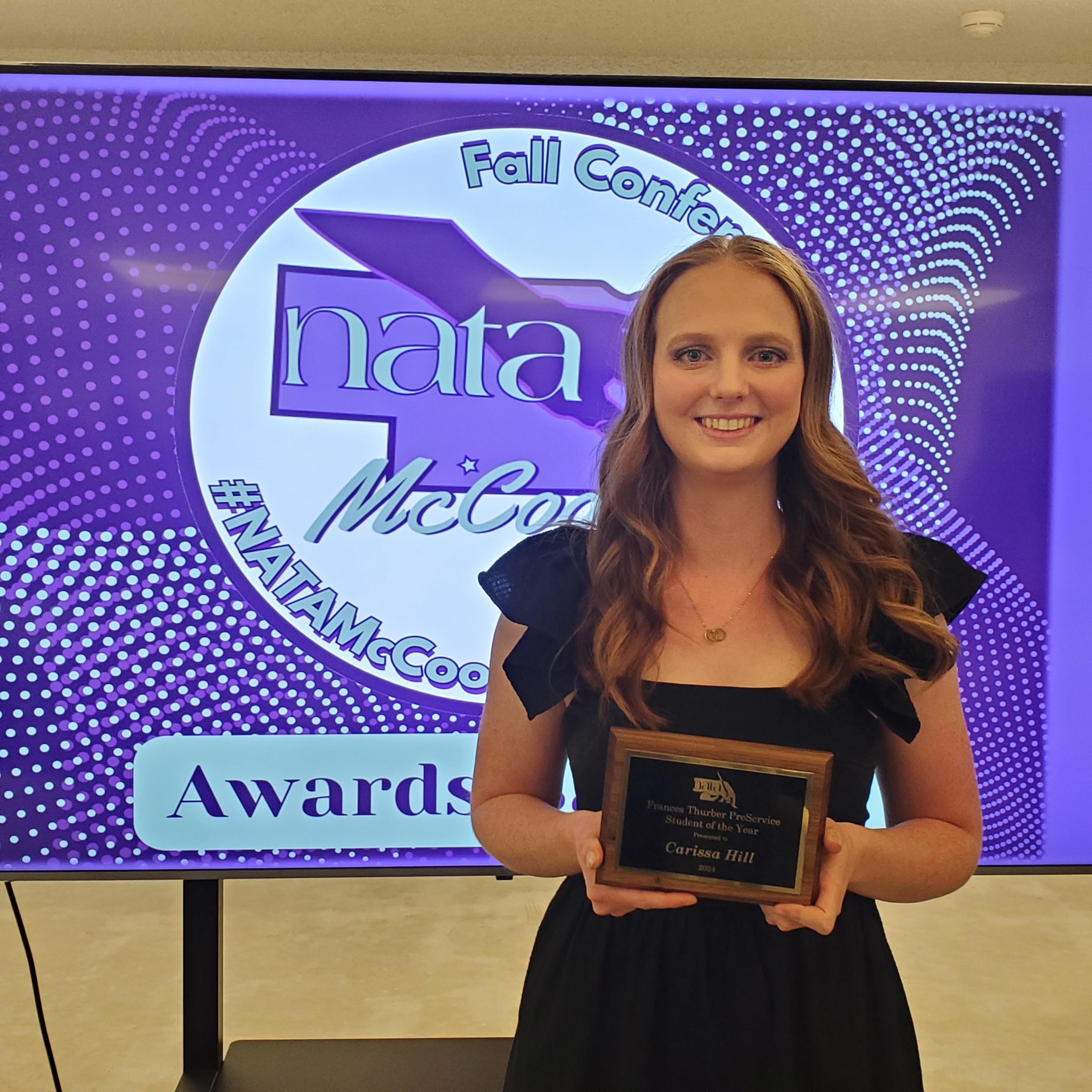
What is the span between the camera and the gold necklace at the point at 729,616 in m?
1.52

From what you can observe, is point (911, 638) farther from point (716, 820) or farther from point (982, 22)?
point (982, 22)

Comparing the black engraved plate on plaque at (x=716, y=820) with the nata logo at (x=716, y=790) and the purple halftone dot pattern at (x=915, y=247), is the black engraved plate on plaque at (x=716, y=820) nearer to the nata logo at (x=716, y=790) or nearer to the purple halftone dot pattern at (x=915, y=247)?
the nata logo at (x=716, y=790)

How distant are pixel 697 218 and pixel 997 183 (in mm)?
601

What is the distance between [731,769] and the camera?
1.26m

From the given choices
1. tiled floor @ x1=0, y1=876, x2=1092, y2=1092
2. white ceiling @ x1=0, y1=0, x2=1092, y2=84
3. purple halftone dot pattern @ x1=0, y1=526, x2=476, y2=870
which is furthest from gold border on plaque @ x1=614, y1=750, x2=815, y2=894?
white ceiling @ x1=0, y1=0, x2=1092, y2=84

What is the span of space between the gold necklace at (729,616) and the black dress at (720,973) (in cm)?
9

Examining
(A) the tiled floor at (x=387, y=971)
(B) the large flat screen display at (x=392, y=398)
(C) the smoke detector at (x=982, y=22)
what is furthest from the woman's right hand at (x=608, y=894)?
(C) the smoke detector at (x=982, y=22)

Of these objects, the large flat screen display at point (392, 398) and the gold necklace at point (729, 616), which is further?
the large flat screen display at point (392, 398)

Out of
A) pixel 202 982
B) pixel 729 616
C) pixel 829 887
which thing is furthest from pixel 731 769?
pixel 202 982

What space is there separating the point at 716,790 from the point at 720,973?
344 millimetres

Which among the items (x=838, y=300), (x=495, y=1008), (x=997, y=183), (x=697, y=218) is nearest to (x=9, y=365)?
(x=697, y=218)

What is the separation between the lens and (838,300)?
216 centimetres

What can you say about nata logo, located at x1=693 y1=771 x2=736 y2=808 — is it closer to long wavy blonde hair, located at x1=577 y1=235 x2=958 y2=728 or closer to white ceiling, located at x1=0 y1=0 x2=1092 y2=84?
long wavy blonde hair, located at x1=577 y1=235 x2=958 y2=728

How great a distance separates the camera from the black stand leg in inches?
93.1
